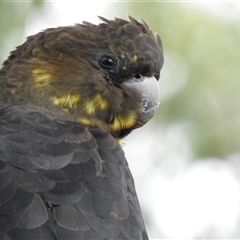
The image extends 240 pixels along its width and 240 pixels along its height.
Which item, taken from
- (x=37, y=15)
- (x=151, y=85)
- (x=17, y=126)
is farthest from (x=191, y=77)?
(x=17, y=126)

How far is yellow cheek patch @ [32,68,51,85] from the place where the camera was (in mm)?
3795

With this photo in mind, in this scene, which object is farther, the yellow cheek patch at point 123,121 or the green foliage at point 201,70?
the green foliage at point 201,70

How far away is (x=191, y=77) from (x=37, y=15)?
1768 millimetres

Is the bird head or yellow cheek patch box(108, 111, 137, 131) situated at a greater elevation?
the bird head

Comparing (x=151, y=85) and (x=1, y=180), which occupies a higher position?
(x=151, y=85)

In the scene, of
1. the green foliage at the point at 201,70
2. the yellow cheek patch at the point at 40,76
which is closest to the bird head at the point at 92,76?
the yellow cheek patch at the point at 40,76

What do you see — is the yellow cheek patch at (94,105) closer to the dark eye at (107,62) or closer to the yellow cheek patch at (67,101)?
the yellow cheek patch at (67,101)

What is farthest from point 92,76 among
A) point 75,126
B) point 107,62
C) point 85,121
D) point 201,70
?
point 201,70

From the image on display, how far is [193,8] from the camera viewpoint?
6.59 meters

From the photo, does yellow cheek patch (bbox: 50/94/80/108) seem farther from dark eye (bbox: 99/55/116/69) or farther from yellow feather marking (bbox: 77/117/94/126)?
dark eye (bbox: 99/55/116/69)

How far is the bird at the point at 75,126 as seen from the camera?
2.95 m

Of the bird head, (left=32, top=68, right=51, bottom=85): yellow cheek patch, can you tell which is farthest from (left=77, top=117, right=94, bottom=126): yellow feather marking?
(left=32, top=68, right=51, bottom=85): yellow cheek patch

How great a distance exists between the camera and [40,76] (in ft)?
12.5

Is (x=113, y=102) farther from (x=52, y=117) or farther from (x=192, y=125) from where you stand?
(x=192, y=125)
